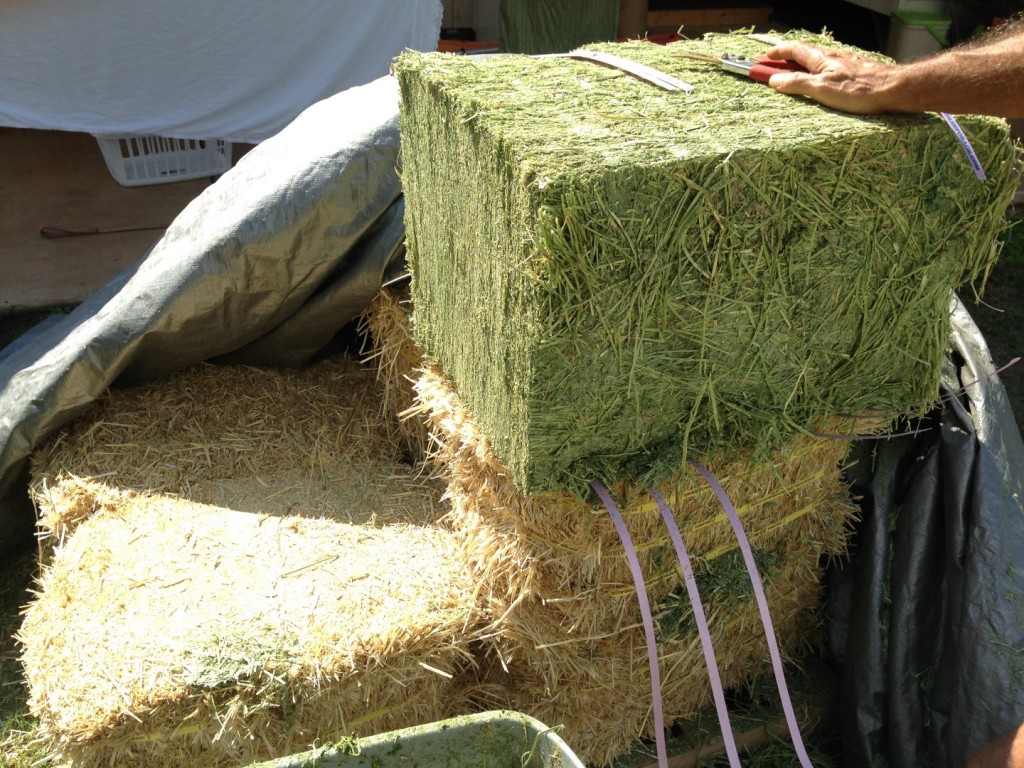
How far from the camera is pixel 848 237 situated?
1887 mm

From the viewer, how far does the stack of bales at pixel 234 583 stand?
2.13 meters

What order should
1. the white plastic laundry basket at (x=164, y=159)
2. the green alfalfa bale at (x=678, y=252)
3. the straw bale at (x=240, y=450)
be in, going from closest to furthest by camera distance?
the green alfalfa bale at (x=678, y=252) → the straw bale at (x=240, y=450) → the white plastic laundry basket at (x=164, y=159)

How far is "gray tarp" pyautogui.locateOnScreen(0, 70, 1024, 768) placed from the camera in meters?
2.30

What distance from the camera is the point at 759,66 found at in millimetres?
2150

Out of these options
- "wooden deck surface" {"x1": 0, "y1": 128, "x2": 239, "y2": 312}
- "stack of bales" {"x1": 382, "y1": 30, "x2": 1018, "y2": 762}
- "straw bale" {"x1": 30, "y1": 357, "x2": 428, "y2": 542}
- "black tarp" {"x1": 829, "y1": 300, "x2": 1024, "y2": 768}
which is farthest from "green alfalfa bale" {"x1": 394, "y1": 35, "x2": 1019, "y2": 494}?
"wooden deck surface" {"x1": 0, "y1": 128, "x2": 239, "y2": 312}

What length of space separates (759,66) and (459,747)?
1.66 metres

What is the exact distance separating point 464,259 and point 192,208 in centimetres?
133

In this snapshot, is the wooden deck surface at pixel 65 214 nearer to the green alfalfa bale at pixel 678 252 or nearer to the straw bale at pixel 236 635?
the straw bale at pixel 236 635

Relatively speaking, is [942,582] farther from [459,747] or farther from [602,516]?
[459,747]

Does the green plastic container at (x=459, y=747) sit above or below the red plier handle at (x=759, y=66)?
below

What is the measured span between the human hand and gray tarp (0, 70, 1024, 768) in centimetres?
92

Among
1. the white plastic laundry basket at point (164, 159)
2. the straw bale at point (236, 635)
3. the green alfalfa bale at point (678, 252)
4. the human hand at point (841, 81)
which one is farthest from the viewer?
the white plastic laundry basket at point (164, 159)

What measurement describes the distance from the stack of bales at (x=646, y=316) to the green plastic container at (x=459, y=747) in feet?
1.55

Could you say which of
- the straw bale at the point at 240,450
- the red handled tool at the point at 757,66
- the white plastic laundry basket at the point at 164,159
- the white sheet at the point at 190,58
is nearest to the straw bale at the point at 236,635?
the straw bale at the point at 240,450
